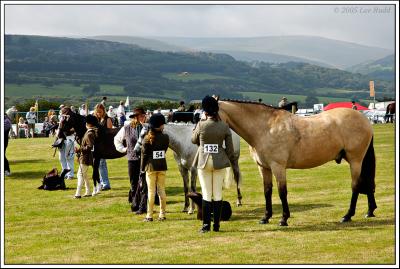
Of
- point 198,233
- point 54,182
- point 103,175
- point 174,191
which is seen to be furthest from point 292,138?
point 54,182

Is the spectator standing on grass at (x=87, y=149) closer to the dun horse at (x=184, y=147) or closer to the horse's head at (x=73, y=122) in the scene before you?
the horse's head at (x=73, y=122)

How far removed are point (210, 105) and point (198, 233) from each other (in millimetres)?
2197

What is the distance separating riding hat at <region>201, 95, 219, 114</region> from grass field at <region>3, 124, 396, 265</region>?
82.5 inches

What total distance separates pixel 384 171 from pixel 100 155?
333 inches

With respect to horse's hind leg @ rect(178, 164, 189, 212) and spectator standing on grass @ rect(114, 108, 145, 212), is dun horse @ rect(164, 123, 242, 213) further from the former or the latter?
spectator standing on grass @ rect(114, 108, 145, 212)

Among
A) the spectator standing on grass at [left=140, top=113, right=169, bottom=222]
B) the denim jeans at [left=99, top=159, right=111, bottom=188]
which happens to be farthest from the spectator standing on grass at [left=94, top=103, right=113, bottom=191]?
the spectator standing on grass at [left=140, top=113, right=169, bottom=222]

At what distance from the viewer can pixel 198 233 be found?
1220 cm

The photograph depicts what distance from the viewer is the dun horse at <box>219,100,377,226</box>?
12594 millimetres

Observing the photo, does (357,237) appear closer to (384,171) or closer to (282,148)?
(282,148)

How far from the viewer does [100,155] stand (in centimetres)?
1798

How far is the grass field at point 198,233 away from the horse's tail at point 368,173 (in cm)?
55

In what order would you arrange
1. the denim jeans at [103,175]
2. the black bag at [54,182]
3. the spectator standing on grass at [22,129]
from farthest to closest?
the spectator standing on grass at [22,129]
the black bag at [54,182]
the denim jeans at [103,175]

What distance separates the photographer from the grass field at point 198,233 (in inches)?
405

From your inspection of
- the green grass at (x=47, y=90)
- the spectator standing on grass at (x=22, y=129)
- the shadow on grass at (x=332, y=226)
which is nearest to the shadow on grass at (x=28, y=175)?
the shadow on grass at (x=332, y=226)
